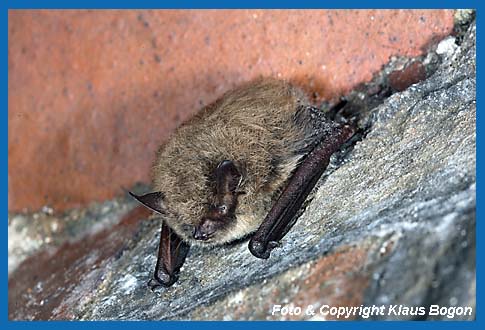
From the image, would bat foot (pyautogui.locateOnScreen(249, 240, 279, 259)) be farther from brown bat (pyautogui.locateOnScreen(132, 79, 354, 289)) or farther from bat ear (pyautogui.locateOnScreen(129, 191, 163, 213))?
bat ear (pyautogui.locateOnScreen(129, 191, 163, 213))

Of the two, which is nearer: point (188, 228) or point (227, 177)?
point (227, 177)

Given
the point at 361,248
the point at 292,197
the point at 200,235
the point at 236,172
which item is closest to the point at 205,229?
the point at 200,235

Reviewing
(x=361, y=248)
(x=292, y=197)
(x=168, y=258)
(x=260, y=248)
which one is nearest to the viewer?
(x=361, y=248)

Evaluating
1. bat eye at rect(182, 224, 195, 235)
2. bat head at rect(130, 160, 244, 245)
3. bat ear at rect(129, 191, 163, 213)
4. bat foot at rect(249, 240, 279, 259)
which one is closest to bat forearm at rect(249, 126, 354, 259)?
bat foot at rect(249, 240, 279, 259)

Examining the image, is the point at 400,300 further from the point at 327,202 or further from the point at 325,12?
the point at 325,12

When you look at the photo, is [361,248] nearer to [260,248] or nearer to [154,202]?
[260,248]

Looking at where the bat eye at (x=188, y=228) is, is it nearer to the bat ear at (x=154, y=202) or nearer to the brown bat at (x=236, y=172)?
the brown bat at (x=236, y=172)

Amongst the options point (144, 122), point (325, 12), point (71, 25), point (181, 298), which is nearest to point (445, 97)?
point (325, 12)

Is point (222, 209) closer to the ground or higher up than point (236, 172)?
closer to the ground
